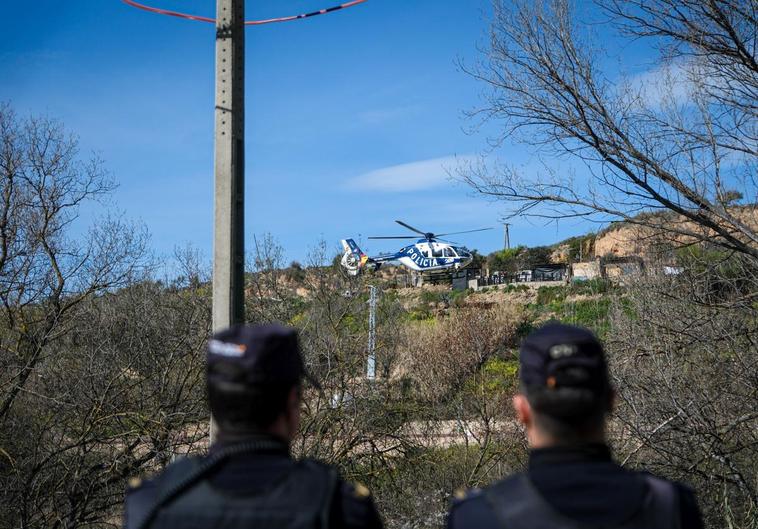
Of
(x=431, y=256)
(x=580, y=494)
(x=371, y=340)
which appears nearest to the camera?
(x=580, y=494)

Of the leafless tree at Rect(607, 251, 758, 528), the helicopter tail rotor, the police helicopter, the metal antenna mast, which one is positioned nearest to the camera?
the leafless tree at Rect(607, 251, 758, 528)

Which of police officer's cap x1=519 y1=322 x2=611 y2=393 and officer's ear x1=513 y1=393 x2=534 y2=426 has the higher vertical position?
police officer's cap x1=519 y1=322 x2=611 y2=393

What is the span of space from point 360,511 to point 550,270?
64750mm

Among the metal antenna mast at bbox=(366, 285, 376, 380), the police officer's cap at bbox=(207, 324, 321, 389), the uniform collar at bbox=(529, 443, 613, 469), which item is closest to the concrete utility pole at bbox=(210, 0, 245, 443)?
the police officer's cap at bbox=(207, 324, 321, 389)

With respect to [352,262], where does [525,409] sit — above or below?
below

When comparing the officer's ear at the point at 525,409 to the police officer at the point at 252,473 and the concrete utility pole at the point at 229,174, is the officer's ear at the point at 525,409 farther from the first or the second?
the concrete utility pole at the point at 229,174

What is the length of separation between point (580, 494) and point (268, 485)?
81 centimetres

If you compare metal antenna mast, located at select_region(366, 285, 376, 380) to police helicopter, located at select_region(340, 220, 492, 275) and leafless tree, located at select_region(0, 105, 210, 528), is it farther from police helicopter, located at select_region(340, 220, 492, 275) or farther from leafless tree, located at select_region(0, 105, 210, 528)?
police helicopter, located at select_region(340, 220, 492, 275)

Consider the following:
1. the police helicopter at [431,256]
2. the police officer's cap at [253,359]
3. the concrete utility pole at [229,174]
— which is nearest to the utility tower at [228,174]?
the concrete utility pole at [229,174]

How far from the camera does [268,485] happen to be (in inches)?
79.9

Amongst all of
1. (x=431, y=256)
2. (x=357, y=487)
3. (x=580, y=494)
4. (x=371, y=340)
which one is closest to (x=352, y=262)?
(x=371, y=340)

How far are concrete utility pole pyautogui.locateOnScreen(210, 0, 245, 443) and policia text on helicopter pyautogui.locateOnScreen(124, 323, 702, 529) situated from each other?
114 inches

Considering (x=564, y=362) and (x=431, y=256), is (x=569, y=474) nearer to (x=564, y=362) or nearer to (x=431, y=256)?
(x=564, y=362)

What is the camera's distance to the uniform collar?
2.04 meters
